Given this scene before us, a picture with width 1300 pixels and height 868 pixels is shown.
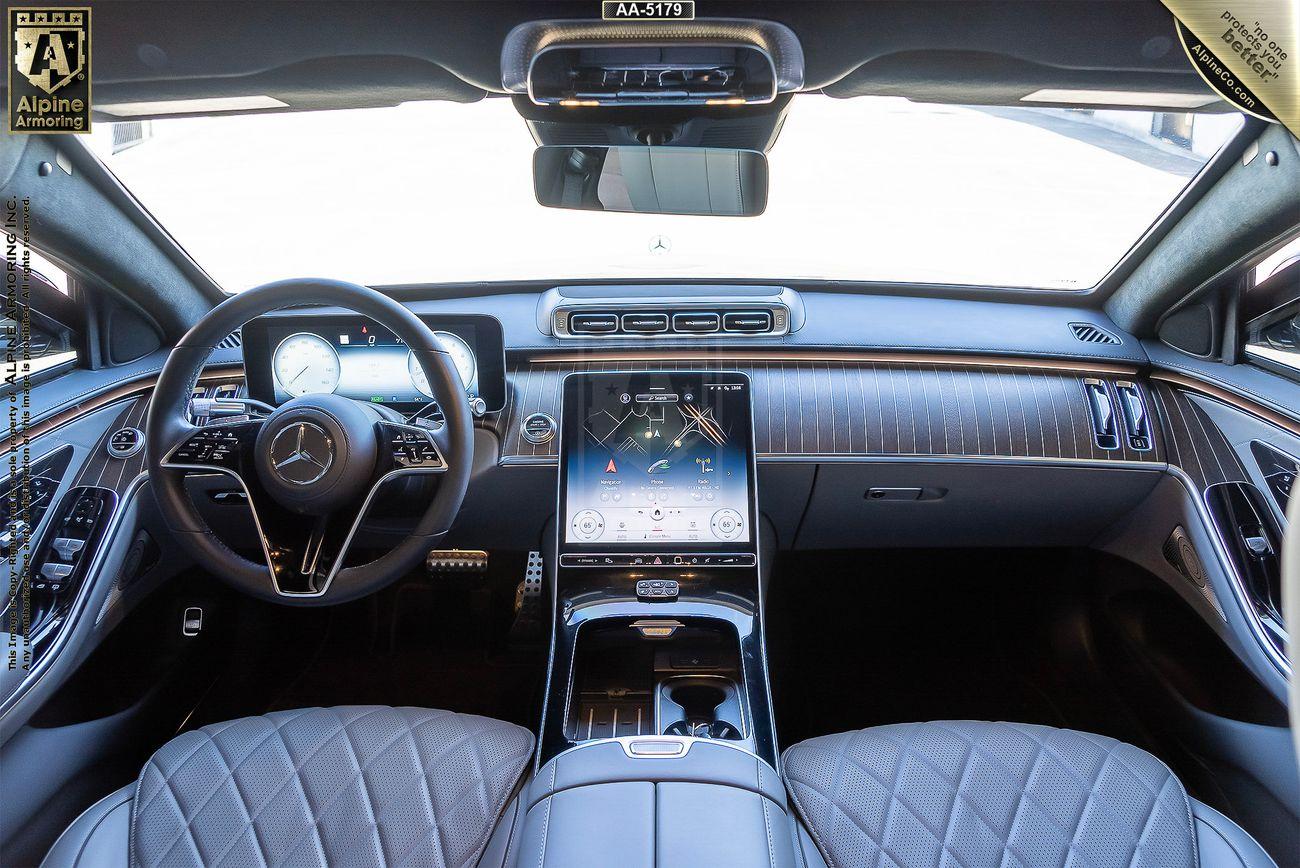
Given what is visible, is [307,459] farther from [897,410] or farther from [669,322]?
[897,410]

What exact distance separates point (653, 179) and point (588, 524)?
0.79 m

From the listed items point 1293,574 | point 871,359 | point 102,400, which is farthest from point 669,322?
point 1293,574

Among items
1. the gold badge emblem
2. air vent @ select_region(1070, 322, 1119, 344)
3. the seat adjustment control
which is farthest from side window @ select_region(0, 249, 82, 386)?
air vent @ select_region(1070, 322, 1119, 344)

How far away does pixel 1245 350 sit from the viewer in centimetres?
193

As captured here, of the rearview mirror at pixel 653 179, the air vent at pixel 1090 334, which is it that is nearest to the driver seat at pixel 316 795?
the rearview mirror at pixel 653 179

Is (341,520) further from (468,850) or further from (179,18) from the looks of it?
(179,18)

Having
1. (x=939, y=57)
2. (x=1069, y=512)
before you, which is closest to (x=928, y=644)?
(x=1069, y=512)

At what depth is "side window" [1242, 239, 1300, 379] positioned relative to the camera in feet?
5.85

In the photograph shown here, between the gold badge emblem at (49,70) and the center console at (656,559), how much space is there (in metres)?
1.09

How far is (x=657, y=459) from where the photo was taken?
192cm

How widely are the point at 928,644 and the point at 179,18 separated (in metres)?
2.47

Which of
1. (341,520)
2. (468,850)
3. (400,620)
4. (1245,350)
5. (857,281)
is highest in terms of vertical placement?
(857,281)

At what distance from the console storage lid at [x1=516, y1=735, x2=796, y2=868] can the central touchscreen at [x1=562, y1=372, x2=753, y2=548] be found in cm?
60

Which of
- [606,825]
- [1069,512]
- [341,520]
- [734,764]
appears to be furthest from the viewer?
[1069,512]
